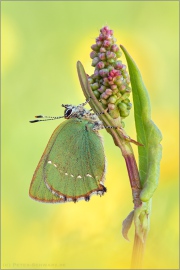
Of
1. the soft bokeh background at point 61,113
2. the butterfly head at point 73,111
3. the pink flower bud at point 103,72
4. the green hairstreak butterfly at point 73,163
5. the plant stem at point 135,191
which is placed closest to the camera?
the plant stem at point 135,191

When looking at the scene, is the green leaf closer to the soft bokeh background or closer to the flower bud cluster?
the flower bud cluster

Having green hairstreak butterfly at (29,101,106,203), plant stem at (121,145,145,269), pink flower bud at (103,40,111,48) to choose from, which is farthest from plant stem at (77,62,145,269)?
green hairstreak butterfly at (29,101,106,203)

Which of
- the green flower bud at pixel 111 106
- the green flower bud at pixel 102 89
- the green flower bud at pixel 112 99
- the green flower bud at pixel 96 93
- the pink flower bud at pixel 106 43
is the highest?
the pink flower bud at pixel 106 43

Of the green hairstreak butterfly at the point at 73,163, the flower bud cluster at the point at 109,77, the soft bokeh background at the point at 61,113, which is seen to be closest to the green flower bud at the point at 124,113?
the flower bud cluster at the point at 109,77

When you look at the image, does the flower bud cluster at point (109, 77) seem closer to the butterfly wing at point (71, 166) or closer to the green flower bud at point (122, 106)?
the green flower bud at point (122, 106)

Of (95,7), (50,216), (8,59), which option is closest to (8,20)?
(8,59)

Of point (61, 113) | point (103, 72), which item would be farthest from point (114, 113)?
point (61, 113)

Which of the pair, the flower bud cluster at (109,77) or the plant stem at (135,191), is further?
the flower bud cluster at (109,77)
